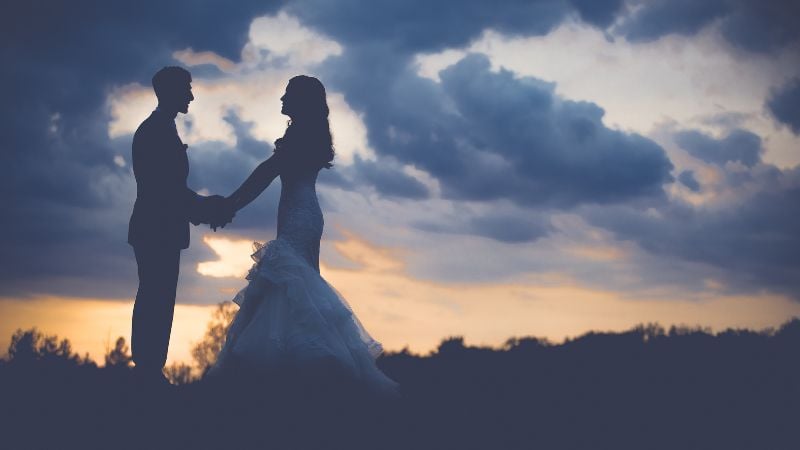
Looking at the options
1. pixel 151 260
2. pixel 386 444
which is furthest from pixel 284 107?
pixel 386 444

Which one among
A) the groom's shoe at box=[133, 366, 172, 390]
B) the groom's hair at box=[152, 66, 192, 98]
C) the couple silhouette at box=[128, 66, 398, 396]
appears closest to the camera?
the couple silhouette at box=[128, 66, 398, 396]

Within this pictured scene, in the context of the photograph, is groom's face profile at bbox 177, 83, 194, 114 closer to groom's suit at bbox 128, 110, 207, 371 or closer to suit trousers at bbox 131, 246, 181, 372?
groom's suit at bbox 128, 110, 207, 371

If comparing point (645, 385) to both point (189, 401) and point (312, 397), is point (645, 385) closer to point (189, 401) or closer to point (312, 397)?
point (312, 397)

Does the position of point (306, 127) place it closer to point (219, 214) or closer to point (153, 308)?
point (219, 214)

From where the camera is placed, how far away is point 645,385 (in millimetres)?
10766

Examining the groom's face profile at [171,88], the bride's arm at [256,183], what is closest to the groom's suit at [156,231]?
the groom's face profile at [171,88]

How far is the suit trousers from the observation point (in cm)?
1009

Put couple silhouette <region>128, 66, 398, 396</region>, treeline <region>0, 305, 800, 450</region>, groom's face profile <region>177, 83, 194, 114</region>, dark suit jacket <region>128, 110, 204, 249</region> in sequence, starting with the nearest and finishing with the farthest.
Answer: treeline <region>0, 305, 800, 450</region>, couple silhouette <region>128, 66, 398, 396</region>, dark suit jacket <region>128, 110, 204, 249</region>, groom's face profile <region>177, 83, 194, 114</region>

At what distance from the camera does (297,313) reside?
8711 millimetres

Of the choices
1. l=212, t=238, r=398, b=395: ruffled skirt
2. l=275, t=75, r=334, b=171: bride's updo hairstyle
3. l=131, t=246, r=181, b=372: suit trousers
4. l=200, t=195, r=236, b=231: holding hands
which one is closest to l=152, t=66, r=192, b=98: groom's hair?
l=200, t=195, r=236, b=231: holding hands

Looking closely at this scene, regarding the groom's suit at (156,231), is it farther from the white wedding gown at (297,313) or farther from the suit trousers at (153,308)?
the white wedding gown at (297,313)

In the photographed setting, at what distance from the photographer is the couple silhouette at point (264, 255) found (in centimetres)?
866

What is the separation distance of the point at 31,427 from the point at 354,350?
3.63 m

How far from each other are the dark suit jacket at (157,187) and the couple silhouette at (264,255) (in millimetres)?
14
